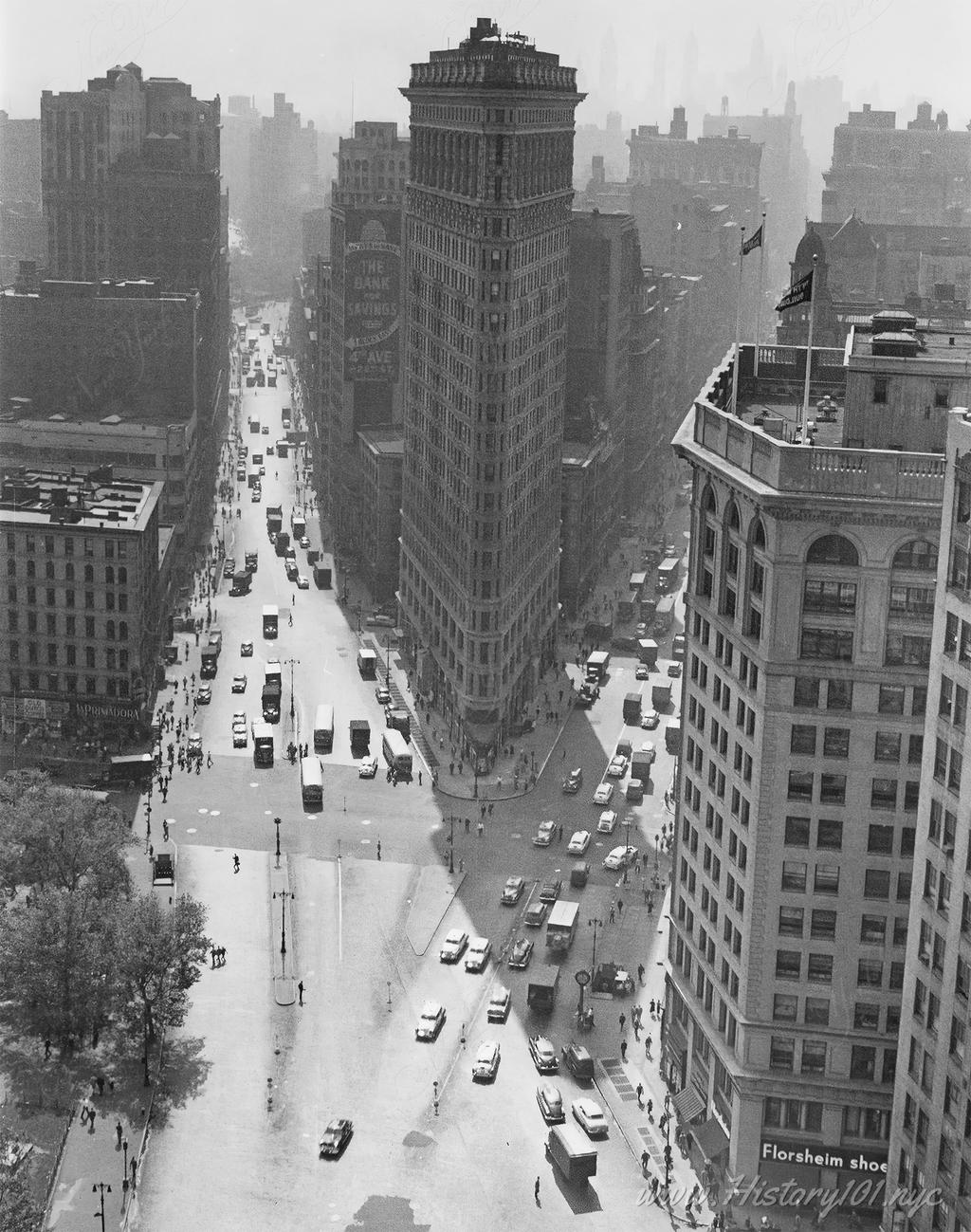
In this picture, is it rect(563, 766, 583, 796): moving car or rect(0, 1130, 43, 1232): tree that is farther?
rect(563, 766, 583, 796): moving car

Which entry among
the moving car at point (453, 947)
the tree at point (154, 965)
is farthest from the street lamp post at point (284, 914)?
the tree at point (154, 965)

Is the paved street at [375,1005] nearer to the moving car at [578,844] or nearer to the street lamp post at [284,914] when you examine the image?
the street lamp post at [284,914]

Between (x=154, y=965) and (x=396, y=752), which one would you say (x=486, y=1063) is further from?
(x=396, y=752)

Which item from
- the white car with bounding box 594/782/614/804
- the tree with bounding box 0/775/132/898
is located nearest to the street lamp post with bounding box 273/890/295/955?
the tree with bounding box 0/775/132/898

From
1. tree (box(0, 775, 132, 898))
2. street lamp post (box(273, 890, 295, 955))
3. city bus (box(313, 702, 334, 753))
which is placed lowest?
street lamp post (box(273, 890, 295, 955))

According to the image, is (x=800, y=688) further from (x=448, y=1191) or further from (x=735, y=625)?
(x=448, y=1191)

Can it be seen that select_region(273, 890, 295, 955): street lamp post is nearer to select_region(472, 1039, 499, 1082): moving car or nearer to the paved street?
the paved street

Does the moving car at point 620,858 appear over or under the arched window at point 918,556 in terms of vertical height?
A: under

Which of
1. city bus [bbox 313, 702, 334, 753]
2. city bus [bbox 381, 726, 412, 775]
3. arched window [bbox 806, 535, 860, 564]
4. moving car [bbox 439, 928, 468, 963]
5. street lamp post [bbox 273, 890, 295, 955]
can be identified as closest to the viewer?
arched window [bbox 806, 535, 860, 564]
